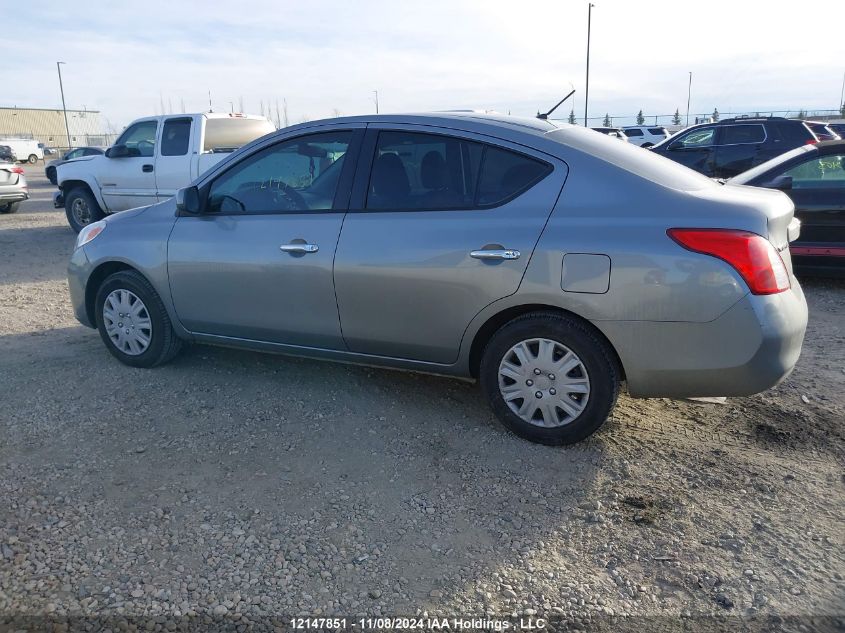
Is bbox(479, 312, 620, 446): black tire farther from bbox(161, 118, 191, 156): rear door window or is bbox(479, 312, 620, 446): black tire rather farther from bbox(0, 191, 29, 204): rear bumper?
bbox(0, 191, 29, 204): rear bumper

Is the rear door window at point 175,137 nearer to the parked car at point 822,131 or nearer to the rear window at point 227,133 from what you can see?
the rear window at point 227,133

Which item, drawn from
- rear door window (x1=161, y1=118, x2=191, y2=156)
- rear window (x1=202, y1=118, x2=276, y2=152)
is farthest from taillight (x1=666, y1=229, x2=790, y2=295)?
rear door window (x1=161, y1=118, x2=191, y2=156)

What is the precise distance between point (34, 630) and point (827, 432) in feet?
12.9

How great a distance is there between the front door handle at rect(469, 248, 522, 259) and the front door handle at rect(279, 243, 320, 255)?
99cm

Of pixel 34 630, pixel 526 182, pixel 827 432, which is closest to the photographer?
pixel 34 630

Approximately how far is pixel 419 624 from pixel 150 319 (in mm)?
3213

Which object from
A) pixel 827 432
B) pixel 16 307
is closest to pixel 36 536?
pixel 827 432

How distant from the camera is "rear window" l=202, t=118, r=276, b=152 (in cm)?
1115

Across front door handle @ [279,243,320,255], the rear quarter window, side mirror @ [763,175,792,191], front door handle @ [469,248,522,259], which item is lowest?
front door handle @ [279,243,320,255]

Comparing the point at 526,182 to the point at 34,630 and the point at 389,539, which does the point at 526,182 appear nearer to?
the point at 389,539

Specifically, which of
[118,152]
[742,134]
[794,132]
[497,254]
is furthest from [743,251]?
[794,132]

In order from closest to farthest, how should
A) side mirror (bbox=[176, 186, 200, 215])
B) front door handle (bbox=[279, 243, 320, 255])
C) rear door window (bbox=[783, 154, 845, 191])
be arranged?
front door handle (bbox=[279, 243, 320, 255]) → side mirror (bbox=[176, 186, 200, 215]) → rear door window (bbox=[783, 154, 845, 191])

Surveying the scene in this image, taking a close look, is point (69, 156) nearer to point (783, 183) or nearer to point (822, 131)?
point (822, 131)

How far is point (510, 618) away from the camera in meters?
2.48
